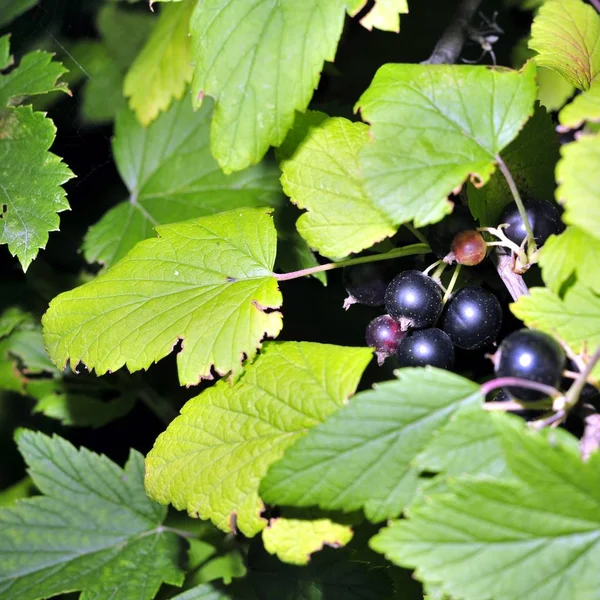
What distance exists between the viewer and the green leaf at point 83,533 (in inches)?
49.6

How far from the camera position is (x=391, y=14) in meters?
1.01

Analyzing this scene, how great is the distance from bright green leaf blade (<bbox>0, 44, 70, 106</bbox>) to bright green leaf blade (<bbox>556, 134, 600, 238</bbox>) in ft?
3.21

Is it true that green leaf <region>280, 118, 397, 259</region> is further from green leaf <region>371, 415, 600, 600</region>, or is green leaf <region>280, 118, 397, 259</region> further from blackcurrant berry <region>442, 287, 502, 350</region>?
green leaf <region>371, 415, 600, 600</region>

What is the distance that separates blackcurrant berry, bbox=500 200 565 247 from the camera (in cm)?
94

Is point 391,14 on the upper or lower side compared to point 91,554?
upper

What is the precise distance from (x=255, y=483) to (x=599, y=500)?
42cm

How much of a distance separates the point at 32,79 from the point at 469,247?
94cm

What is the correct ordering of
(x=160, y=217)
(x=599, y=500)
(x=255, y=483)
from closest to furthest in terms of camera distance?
(x=599, y=500) → (x=255, y=483) → (x=160, y=217)

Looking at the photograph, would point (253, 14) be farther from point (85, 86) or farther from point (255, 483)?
point (85, 86)

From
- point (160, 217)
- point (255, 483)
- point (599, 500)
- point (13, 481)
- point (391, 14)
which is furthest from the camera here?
point (13, 481)

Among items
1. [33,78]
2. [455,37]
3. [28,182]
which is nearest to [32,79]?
[33,78]

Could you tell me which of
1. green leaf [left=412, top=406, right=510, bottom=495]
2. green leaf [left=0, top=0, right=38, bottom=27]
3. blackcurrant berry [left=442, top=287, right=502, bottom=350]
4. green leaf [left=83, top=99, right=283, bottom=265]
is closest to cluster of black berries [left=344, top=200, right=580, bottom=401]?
blackcurrant berry [left=442, top=287, right=502, bottom=350]

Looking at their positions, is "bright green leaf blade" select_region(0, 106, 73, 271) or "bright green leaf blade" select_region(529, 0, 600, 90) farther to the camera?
"bright green leaf blade" select_region(0, 106, 73, 271)

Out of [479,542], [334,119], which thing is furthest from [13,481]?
[479,542]
